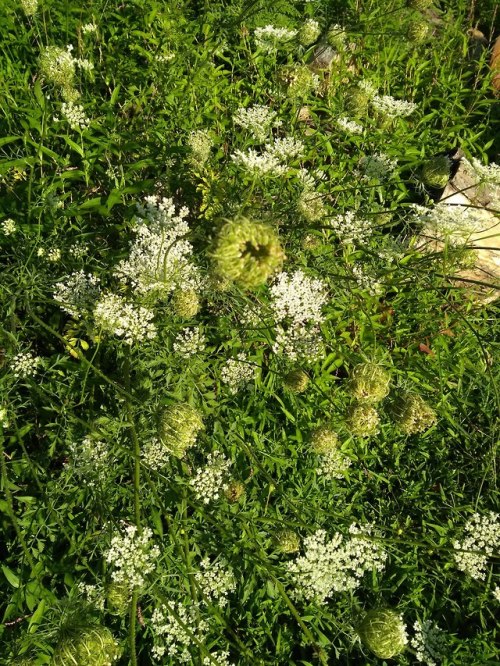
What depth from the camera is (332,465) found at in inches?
166

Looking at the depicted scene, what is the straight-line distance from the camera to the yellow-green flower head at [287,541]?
3768 millimetres

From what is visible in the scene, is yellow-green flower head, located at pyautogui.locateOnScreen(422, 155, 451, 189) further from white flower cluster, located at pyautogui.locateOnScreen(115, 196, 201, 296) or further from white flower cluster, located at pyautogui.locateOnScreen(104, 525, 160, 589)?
white flower cluster, located at pyautogui.locateOnScreen(104, 525, 160, 589)

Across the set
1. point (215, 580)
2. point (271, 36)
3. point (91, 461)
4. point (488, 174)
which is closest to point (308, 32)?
point (271, 36)

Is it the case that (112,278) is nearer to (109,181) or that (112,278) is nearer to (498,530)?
(109,181)

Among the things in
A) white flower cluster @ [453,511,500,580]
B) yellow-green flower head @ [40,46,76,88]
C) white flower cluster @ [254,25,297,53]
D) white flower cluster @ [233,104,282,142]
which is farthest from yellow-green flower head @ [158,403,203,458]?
white flower cluster @ [254,25,297,53]

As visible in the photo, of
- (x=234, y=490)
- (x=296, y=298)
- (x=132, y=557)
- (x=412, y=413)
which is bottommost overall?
(x=234, y=490)

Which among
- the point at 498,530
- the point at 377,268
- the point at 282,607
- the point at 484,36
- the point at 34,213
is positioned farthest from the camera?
the point at 484,36

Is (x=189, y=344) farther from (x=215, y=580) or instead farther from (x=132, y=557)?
(x=215, y=580)

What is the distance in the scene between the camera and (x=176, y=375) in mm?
4082

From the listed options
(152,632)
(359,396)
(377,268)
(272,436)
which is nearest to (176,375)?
(272,436)

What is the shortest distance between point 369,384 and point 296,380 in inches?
28.0

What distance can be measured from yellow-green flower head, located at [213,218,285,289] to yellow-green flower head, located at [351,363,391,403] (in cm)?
134

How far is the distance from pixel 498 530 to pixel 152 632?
8.13 feet

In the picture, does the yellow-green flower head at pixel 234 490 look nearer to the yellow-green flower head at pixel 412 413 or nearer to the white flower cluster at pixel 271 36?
the yellow-green flower head at pixel 412 413
